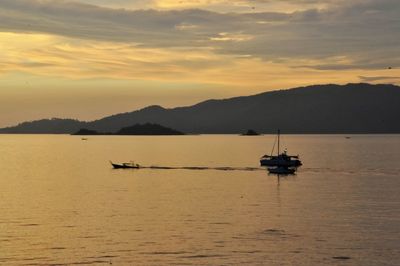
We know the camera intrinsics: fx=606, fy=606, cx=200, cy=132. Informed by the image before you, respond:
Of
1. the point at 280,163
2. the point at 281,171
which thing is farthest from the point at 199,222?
the point at 280,163

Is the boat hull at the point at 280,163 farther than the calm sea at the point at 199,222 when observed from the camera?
Yes

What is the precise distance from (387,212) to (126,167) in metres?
84.8

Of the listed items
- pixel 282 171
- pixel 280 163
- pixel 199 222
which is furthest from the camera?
pixel 280 163

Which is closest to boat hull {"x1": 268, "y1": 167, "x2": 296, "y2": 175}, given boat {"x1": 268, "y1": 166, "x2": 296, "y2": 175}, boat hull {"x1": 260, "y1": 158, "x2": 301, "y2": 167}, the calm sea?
boat {"x1": 268, "y1": 166, "x2": 296, "y2": 175}

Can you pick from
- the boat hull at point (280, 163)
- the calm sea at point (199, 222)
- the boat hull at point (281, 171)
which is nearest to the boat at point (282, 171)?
the boat hull at point (281, 171)

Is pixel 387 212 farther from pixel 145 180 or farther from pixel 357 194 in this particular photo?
pixel 145 180

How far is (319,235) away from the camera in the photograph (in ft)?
174

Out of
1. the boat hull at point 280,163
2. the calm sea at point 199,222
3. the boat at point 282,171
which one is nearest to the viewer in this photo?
the calm sea at point 199,222

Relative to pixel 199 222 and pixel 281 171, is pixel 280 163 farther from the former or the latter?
pixel 199 222

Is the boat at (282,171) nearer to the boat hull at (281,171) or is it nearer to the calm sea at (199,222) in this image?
the boat hull at (281,171)

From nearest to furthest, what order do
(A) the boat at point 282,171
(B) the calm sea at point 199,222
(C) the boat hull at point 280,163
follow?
(B) the calm sea at point 199,222, (A) the boat at point 282,171, (C) the boat hull at point 280,163

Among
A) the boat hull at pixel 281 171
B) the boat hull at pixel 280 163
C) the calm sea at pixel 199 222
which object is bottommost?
the calm sea at pixel 199 222

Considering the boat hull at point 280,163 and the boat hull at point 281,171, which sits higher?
the boat hull at point 280,163

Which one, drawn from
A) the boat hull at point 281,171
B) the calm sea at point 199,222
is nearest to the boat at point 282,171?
the boat hull at point 281,171
